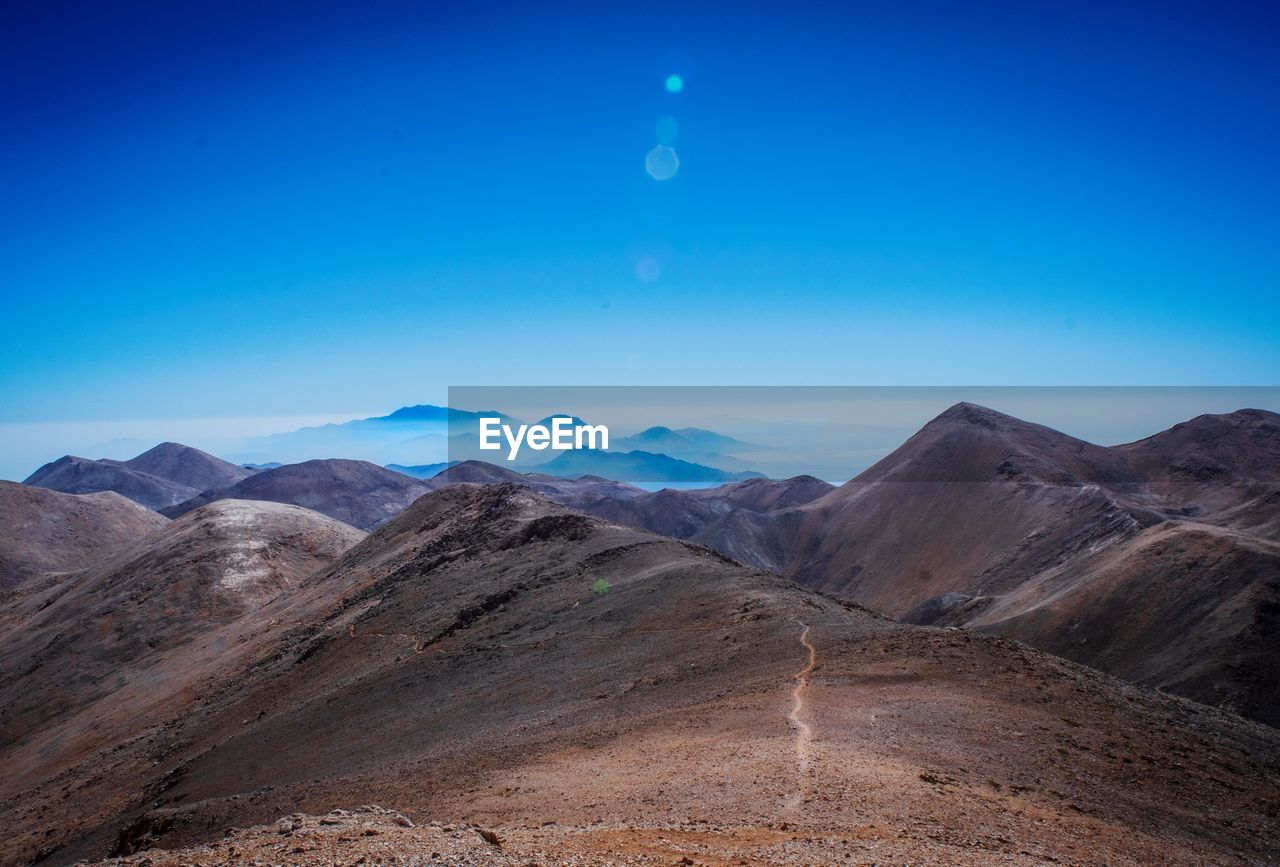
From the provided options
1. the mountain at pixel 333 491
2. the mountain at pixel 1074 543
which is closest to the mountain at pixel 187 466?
the mountain at pixel 333 491

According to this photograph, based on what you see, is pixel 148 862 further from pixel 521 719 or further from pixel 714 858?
pixel 521 719

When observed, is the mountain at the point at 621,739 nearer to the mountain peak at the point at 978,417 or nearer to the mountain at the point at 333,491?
the mountain peak at the point at 978,417

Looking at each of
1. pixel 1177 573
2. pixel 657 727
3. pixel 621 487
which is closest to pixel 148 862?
pixel 657 727

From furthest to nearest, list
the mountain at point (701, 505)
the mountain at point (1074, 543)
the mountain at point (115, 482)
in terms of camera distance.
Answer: the mountain at point (115, 482) → the mountain at point (701, 505) → the mountain at point (1074, 543)

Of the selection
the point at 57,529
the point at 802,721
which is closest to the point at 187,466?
the point at 57,529

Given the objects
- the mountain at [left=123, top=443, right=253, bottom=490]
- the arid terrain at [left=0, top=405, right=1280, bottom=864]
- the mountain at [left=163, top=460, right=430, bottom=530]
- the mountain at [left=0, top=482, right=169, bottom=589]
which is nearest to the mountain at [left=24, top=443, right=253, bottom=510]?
the mountain at [left=123, top=443, right=253, bottom=490]

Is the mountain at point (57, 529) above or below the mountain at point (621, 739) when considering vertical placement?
below
